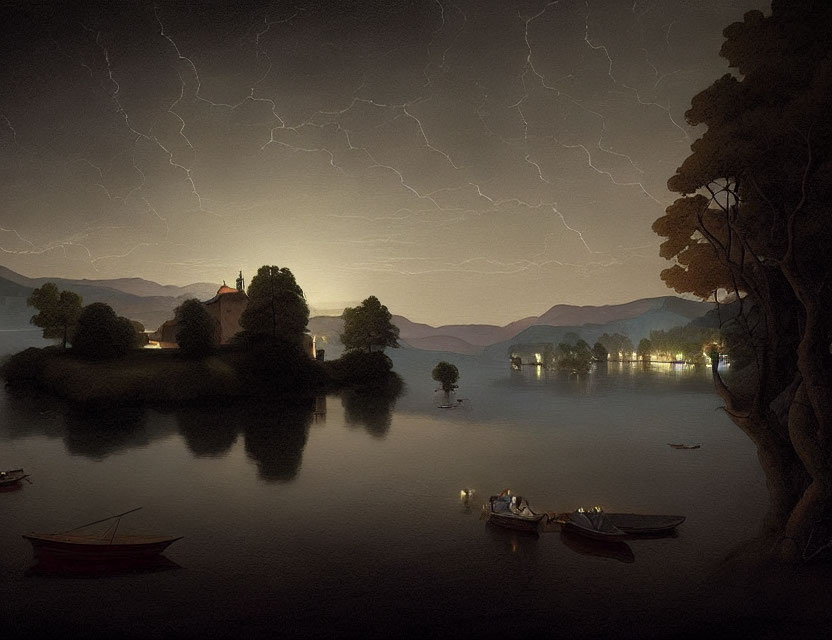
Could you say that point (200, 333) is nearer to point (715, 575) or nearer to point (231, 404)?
point (231, 404)

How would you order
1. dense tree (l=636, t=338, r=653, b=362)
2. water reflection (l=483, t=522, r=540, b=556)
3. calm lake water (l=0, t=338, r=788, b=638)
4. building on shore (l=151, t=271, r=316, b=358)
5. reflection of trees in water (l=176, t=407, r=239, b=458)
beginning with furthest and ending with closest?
1. dense tree (l=636, t=338, r=653, b=362)
2. building on shore (l=151, t=271, r=316, b=358)
3. reflection of trees in water (l=176, t=407, r=239, b=458)
4. water reflection (l=483, t=522, r=540, b=556)
5. calm lake water (l=0, t=338, r=788, b=638)

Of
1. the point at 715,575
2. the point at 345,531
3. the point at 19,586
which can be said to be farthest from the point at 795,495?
the point at 19,586

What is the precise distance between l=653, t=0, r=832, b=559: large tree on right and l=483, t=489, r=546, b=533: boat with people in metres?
6.33

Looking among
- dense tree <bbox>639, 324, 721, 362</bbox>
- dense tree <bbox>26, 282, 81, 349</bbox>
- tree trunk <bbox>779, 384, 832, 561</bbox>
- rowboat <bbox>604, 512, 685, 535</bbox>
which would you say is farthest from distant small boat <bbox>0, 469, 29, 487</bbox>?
dense tree <bbox>639, 324, 721, 362</bbox>

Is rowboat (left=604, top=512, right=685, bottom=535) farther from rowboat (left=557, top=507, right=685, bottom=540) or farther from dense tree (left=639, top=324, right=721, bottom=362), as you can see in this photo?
dense tree (left=639, top=324, right=721, bottom=362)

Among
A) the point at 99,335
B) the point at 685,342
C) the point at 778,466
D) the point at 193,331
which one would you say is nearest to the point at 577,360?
the point at 685,342

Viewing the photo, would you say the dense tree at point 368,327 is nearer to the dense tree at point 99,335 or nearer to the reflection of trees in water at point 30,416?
the dense tree at point 99,335

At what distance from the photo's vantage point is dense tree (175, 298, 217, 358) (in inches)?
1807

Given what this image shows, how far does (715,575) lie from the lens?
12039mm

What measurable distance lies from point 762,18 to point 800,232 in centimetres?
618

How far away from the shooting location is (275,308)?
53969mm

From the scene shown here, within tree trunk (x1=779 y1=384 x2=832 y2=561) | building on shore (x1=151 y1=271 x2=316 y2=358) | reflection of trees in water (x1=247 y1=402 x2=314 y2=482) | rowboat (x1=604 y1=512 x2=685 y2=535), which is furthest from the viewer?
building on shore (x1=151 y1=271 x2=316 y2=358)

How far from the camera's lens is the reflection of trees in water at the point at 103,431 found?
84.0 feet

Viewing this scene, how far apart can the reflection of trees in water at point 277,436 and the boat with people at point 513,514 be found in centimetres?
958
